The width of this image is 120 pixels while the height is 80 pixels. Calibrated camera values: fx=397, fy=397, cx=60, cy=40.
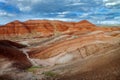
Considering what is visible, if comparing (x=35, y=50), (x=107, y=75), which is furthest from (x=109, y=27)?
(x=35, y=50)

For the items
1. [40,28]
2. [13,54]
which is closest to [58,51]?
[40,28]

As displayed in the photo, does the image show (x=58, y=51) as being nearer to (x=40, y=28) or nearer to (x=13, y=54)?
(x=40, y=28)

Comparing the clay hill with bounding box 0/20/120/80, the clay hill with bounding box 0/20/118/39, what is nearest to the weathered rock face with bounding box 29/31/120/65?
the clay hill with bounding box 0/20/120/80

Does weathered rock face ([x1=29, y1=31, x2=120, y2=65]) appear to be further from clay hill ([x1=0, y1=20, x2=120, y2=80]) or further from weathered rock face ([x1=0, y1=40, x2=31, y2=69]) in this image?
weathered rock face ([x1=0, y1=40, x2=31, y2=69])

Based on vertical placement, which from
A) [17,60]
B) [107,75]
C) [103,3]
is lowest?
[107,75]

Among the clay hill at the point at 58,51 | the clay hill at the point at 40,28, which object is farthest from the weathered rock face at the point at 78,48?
the clay hill at the point at 40,28

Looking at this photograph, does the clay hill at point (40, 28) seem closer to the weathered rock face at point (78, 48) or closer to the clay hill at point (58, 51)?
the clay hill at point (58, 51)

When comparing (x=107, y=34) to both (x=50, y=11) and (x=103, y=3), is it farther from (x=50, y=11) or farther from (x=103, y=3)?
(x=50, y=11)

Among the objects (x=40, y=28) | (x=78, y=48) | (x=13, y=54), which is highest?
(x=40, y=28)

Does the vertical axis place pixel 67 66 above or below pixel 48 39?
below
